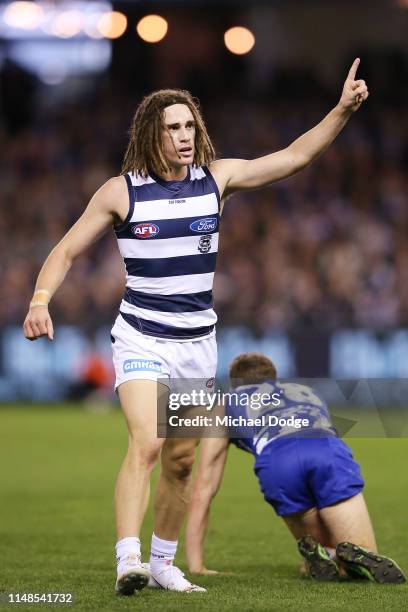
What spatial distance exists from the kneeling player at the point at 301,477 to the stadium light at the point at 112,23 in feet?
55.1

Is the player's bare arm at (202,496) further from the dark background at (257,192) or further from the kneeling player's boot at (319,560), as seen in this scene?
the dark background at (257,192)

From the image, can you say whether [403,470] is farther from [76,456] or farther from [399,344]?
[399,344]

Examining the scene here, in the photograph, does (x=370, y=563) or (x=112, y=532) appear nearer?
(x=370, y=563)

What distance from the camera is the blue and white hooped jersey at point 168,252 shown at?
5.97 metres

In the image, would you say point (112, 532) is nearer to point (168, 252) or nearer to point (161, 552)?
point (161, 552)

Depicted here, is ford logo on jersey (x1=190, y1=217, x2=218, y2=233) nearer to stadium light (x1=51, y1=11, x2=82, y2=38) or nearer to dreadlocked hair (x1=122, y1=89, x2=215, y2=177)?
dreadlocked hair (x1=122, y1=89, x2=215, y2=177)

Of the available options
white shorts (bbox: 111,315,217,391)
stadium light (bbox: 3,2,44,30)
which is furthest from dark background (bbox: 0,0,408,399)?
white shorts (bbox: 111,315,217,391)

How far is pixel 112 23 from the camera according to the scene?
22.8 meters

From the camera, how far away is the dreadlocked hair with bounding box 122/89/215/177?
6055mm

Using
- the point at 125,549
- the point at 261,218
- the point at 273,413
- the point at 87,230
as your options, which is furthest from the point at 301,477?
the point at 261,218

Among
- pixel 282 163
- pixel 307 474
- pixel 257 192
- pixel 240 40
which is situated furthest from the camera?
pixel 240 40

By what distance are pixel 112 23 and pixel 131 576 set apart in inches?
726

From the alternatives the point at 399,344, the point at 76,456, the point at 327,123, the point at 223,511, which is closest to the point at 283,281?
the point at 399,344

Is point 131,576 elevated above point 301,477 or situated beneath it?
situated beneath
